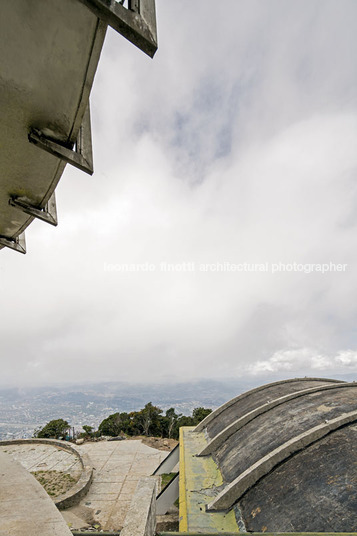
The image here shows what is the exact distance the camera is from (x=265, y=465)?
815cm

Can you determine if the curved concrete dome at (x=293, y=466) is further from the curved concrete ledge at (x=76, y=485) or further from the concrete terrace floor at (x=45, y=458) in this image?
the concrete terrace floor at (x=45, y=458)

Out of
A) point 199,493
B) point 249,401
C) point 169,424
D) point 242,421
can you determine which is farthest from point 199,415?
point 199,493

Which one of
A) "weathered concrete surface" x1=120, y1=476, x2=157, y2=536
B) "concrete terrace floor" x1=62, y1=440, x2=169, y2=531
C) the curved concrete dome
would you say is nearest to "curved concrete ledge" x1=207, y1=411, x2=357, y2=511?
the curved concrete dome

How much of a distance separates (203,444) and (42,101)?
16.3m

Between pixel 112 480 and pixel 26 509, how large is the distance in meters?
15.1

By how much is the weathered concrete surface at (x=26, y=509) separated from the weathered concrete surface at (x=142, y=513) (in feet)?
7.07

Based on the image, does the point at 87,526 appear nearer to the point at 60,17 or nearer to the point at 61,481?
the point at 61,481

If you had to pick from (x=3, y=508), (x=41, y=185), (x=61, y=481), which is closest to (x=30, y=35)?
(x=41, y=185)

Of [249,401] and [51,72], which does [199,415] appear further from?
[51,72]

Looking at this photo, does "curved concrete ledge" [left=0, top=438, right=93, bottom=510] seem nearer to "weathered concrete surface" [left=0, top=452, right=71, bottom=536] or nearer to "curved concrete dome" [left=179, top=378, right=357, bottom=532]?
"curved concrete dome" [left=179, top=378, right=357, bottom=532]

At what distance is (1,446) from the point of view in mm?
24328

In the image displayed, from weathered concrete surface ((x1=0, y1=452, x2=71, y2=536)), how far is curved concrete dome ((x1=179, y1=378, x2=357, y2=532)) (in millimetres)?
4672

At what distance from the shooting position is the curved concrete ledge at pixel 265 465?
7.79 meters

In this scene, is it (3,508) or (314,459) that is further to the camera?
(314,459)
